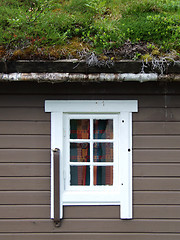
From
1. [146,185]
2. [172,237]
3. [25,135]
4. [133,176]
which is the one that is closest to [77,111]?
[25,135]

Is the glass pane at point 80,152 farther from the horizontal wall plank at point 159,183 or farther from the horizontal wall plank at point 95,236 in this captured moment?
the horizontal wall plank at point 95,236

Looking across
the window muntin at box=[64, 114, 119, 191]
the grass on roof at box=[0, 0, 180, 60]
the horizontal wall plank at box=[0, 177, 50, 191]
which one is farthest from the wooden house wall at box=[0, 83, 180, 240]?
the grass on roof at box=[0, 0, 180, 60]

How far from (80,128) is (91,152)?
1.17ft

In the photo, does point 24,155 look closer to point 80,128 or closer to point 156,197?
point 80,128

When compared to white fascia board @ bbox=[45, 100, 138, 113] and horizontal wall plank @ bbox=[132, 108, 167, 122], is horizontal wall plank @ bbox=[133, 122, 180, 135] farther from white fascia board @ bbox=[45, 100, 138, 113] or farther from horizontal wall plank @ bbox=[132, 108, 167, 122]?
white fascia board @ bbox=[45, 100, 138, 113]

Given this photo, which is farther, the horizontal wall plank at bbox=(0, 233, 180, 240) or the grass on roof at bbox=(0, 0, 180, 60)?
the horizontal wall plank at bbox=(0, 233, 180, 240)

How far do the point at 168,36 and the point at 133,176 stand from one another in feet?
6.04

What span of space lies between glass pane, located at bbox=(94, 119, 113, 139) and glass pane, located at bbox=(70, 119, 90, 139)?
110 mm

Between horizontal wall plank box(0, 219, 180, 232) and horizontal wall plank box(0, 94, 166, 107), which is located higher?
horizontal wall plank box(0, 94, 166, 107)

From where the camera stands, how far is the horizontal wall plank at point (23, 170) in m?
3.13

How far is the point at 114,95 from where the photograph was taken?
3.14 m

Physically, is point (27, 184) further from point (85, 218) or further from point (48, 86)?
point (48, 86)

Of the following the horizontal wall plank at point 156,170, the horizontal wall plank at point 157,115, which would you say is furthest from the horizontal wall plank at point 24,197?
the horizontal wall plank at point 157,115

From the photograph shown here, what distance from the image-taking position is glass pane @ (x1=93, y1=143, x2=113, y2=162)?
3270 mm
